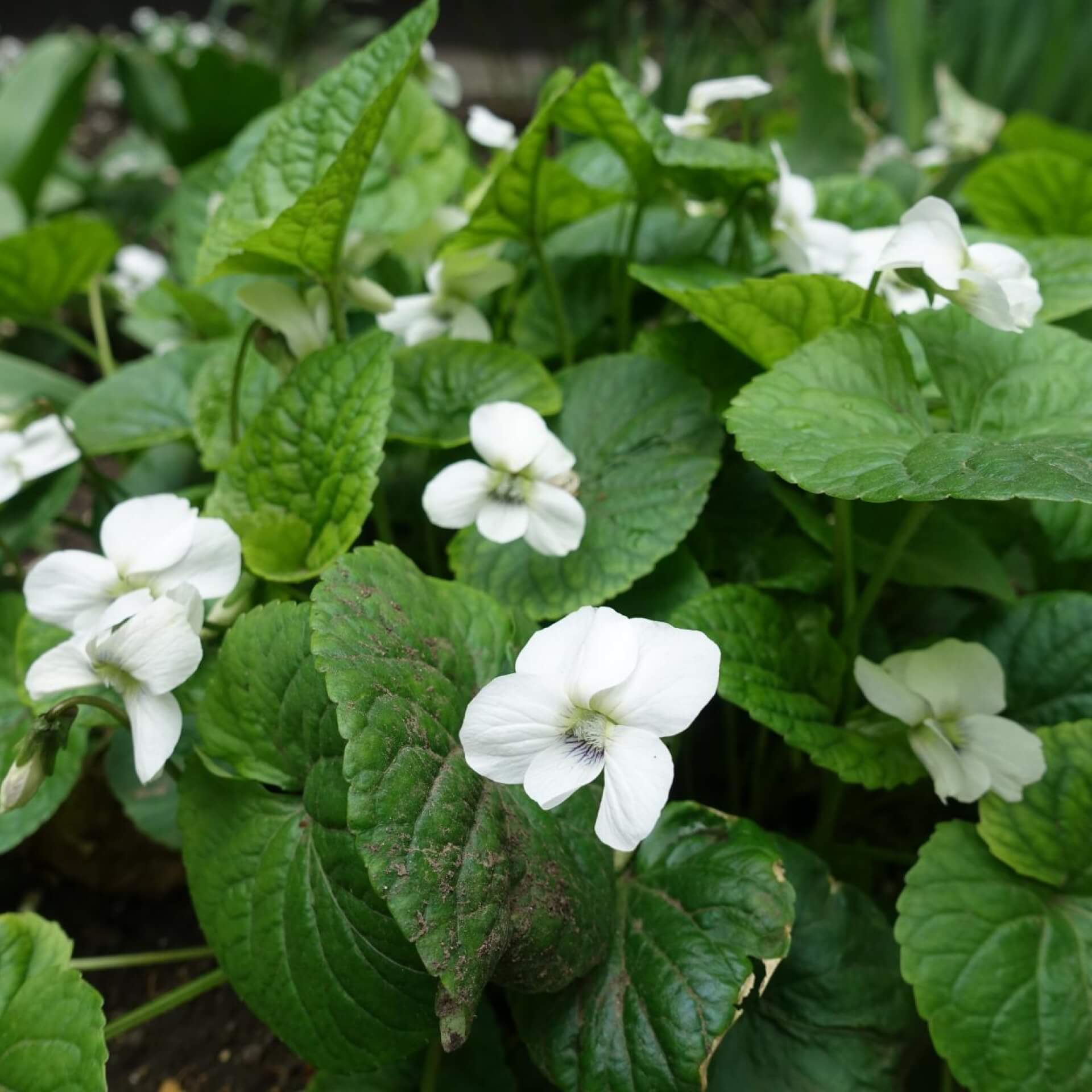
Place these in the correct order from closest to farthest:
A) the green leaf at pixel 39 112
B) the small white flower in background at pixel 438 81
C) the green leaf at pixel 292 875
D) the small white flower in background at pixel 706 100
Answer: the green leaf at pixel 292 875, the small white flower in background at pixel 706 100, the small white flower in background at pixel 438 81, the green leaf at pixel 39 112

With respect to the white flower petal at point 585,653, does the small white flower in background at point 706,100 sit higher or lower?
higher

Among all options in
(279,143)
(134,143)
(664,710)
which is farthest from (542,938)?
(134,143)

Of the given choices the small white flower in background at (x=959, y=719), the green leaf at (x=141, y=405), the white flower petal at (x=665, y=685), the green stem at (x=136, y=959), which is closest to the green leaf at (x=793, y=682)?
the small white flower in background at (x=959, y=719)

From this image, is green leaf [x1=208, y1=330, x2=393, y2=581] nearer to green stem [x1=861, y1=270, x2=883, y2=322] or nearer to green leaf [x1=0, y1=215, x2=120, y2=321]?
green stem [x1=861, y1=270, x2=883, y2=322]

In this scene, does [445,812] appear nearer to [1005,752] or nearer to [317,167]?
[1005,752]

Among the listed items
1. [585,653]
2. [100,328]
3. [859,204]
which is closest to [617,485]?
[585,653]

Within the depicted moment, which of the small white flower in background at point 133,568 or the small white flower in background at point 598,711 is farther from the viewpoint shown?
the small white flower in background at point 133,568

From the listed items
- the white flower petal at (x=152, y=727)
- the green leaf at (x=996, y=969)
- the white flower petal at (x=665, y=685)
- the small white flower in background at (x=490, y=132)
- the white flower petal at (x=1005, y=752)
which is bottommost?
the green leaf at (x=996, y=969)

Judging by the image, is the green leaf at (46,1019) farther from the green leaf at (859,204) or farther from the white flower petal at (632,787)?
the green leaf at (859,204)
